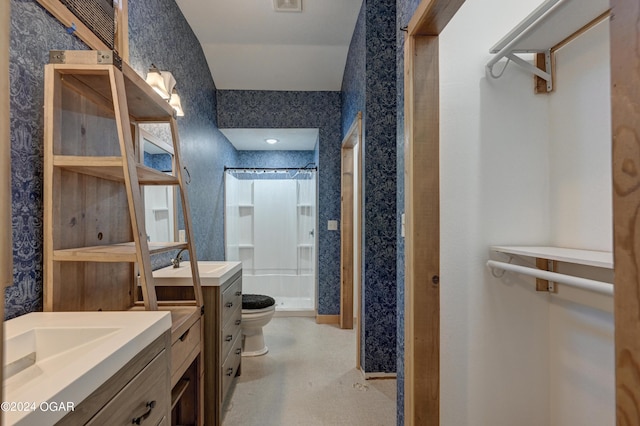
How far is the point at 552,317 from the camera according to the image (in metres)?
1.49

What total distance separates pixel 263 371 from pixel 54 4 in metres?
2.46

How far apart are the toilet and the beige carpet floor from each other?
0.09m

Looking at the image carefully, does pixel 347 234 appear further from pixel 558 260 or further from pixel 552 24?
pixel 552 24

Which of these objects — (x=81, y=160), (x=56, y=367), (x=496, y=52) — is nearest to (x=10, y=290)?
(x=56, y=367)

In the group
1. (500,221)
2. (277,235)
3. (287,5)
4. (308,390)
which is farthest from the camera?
(277,235)

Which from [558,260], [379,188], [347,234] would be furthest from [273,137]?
[558,260]

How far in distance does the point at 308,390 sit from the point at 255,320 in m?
0.73

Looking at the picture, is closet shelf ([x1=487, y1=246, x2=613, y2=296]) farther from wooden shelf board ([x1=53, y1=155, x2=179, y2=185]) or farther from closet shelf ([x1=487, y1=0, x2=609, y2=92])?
wooden shelf board ([x1=53, y1=155, x2=179, y2=185])

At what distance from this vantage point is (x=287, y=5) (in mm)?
2506

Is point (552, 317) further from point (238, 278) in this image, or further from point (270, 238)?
point (270, 238)

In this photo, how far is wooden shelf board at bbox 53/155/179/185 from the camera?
1038mm

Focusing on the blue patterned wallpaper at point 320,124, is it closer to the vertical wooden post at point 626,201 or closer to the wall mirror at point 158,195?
the wall mirror at point 158,195

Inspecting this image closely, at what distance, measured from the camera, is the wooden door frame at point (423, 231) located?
1274 millimetres

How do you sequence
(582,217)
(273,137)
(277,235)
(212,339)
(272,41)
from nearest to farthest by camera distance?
(582,217) < (212,339) < (272,41) < (273,137) < (277,235)
